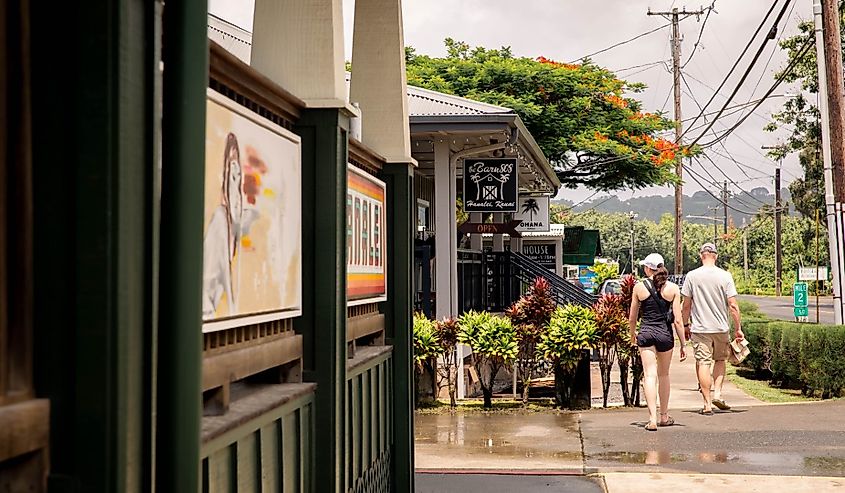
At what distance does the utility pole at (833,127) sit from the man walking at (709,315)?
17.0ft

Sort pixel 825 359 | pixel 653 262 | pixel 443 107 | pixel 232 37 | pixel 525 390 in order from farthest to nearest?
pixel 443 107 < pixel 232 37 < pixel 825 359 < pixel 525 390 < pixel 653 262

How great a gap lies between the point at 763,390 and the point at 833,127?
488 centimetres

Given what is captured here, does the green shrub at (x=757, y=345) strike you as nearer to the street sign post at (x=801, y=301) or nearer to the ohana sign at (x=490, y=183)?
the ohana sign at (x=490, y=183)

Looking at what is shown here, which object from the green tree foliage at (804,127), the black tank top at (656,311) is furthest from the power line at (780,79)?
the black tank top at (656,311)

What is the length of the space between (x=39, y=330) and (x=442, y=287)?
44.8 feet

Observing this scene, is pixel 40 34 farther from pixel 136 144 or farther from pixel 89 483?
pixel 89 483

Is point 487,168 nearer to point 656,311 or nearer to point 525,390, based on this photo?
point 525,390

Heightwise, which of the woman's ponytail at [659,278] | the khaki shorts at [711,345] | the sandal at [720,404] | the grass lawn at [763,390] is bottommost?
the grass lawn at [763,390]

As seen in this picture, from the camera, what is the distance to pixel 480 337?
13.4 m

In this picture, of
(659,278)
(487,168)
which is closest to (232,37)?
(487,168)

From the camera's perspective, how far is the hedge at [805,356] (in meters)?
13.9

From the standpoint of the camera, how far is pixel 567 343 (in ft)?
43.3

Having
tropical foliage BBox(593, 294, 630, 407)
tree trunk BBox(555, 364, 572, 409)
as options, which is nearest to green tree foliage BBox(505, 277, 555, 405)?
tree trunk BBox(555, 364, 572, 409)

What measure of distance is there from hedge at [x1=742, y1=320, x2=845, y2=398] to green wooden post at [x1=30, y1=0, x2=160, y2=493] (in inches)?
507
